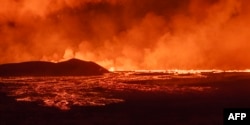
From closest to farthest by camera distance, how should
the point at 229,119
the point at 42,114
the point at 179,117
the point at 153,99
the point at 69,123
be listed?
the point at 229,119 < the point at 69,123 < the point at 179,117 < the point at 42,114 < the point at 153,99

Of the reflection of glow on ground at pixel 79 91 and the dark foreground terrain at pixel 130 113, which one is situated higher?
the reflection of glow on ground at pixel 79 91

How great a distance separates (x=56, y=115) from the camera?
51.1m

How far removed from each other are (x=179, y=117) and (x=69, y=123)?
1224 centimetres

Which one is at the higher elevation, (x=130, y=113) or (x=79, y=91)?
(x=79, y=91)

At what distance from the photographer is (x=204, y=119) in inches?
1831

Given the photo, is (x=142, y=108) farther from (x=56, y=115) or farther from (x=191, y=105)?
(x=56, y=115)

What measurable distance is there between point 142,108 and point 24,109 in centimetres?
1542

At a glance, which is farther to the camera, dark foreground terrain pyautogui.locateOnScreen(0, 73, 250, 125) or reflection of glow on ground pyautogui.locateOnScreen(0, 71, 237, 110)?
reflection of glow on ground pyautogui.locateOnScreen(0, 71, 237, 110)

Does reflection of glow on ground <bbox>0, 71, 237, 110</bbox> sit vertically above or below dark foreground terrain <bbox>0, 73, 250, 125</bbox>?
above

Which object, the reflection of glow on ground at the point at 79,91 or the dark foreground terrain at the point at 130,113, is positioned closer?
the dark foreground terrain at the point at 130,113

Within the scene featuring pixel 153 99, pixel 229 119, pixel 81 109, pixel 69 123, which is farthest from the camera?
pixel 153 99

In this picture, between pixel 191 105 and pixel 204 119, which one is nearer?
pixel 204 119

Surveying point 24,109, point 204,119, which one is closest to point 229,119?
point 204,119

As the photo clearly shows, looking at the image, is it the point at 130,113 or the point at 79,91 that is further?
the point at 79,91
